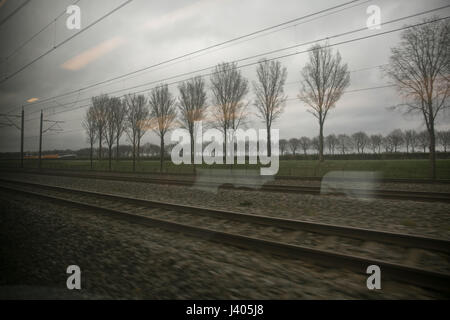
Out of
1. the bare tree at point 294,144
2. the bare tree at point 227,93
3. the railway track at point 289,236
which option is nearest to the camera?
the railway track at point 289,236

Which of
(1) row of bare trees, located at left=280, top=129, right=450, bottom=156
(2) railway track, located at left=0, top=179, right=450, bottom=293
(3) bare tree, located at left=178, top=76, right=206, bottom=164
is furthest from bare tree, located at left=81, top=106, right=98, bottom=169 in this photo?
(1) row of bare trees, located at left=280, top=129, right=450, bottom=156

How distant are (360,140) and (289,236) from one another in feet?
395

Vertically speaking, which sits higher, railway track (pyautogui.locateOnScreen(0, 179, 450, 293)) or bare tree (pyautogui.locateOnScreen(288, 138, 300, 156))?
bare tree (pyautogui.locateOnScreen(288, 138, 300, 156))

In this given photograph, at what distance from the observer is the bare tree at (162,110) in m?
32.4

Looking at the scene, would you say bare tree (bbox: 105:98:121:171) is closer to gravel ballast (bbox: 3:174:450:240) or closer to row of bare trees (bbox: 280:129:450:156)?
gravel ballast (bbox: 3:174:450:240)

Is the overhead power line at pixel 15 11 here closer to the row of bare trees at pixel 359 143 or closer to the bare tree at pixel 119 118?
the bare tree at pixel 119 118

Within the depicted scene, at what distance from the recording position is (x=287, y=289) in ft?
9.85

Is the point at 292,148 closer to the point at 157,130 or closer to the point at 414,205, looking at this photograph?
the point at 157,130

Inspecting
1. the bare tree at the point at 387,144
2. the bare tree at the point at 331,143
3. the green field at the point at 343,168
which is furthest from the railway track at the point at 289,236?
the bare tree at the point at 387,144

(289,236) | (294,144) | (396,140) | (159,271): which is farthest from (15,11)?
(396,140)

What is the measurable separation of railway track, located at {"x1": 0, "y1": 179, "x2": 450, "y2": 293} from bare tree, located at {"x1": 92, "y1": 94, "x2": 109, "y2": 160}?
115 feet

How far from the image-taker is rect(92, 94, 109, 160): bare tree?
3845cm

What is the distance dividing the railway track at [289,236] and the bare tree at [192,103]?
23.8 metres
